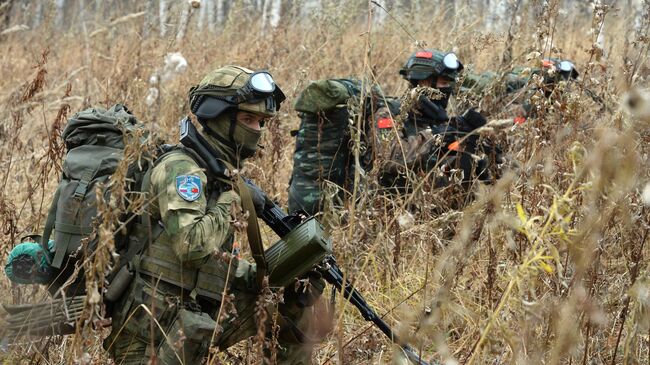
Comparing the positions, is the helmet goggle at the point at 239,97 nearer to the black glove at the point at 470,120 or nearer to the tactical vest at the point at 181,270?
the tactical vest at the point at 181,270

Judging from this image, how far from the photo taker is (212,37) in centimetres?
1009

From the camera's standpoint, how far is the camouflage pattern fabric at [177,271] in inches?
117

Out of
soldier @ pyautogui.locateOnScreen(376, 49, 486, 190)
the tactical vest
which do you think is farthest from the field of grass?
the tactical vest

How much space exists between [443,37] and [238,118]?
587 centimetres

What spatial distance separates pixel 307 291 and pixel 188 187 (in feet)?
2.43

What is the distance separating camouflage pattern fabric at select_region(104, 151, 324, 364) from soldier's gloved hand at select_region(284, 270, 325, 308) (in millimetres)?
271

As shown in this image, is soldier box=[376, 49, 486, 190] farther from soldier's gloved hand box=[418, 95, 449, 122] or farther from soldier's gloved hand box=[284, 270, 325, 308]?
soldier's gloved hand box=[284, 270, 325, 308]

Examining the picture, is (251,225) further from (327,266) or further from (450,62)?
(450,62)

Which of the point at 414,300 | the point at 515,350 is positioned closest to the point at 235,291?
the point at 414,300

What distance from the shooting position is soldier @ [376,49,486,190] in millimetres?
4688

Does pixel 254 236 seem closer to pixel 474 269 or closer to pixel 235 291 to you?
pixel 235 291

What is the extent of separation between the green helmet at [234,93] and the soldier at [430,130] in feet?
2.58

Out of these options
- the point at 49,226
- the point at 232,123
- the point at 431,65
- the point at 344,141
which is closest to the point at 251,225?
the point at 232,123

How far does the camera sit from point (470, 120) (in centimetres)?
529
